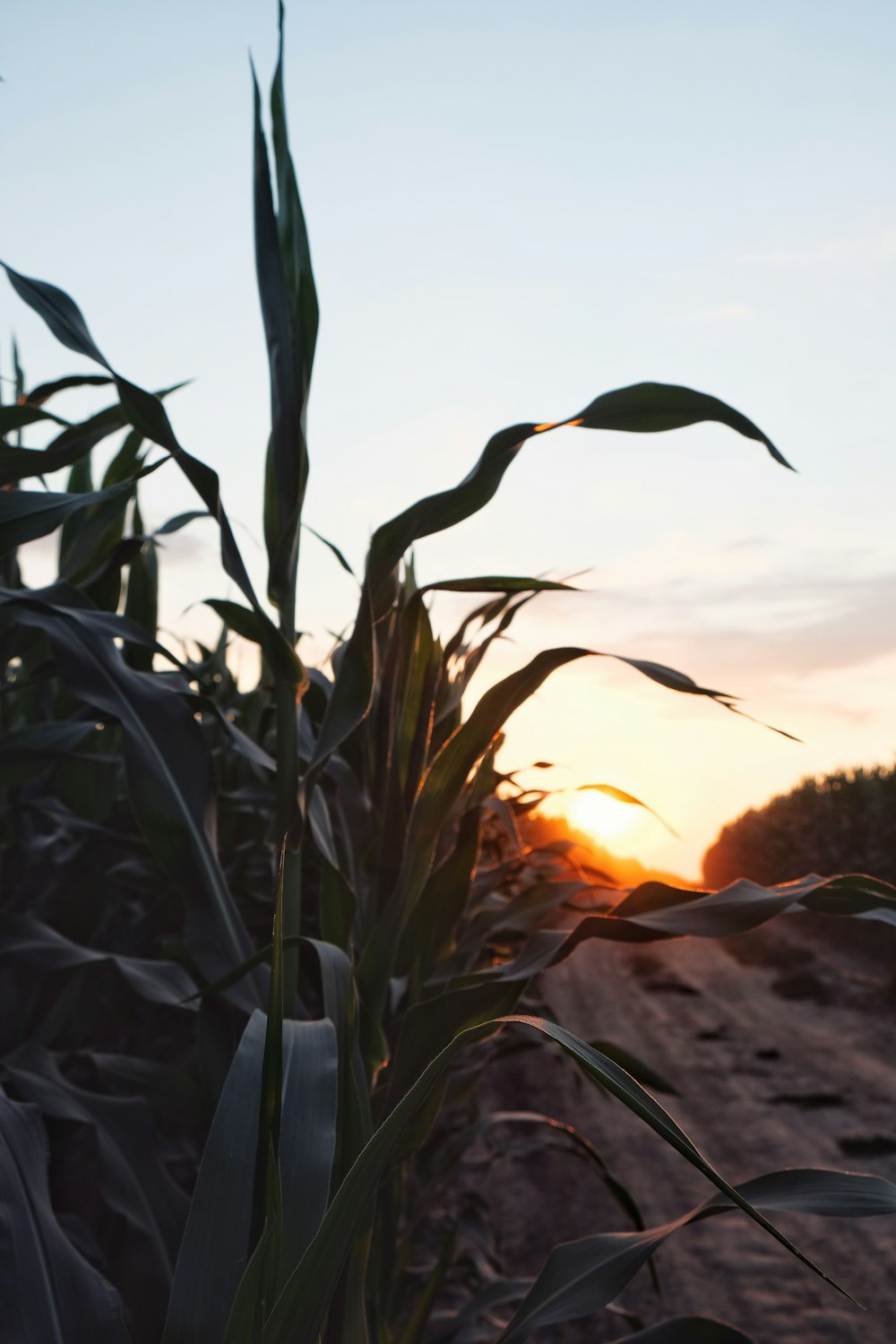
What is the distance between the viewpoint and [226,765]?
6.30 ft

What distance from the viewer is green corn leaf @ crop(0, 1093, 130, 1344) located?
0.68m

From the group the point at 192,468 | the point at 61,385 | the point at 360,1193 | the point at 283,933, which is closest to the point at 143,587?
the point at 61,385

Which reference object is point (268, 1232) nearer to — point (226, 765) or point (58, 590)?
point (58, 590)

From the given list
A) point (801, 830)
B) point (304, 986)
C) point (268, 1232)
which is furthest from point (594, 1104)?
point (801, 830)

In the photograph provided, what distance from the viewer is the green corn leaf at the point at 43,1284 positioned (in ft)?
2.23

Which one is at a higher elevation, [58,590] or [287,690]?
[58,590]

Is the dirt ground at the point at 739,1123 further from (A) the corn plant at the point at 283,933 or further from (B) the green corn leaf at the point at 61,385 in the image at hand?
(B) the green corn leaf at the point at 61,385

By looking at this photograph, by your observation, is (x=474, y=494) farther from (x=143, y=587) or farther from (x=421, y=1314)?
(x=421, y=1314)

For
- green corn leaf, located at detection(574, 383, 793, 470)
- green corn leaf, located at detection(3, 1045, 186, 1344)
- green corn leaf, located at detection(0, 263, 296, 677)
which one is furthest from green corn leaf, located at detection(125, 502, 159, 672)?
green corn leaf, located at detection(574, 383, 793, 470)

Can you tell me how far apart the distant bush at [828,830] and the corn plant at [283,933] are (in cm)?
612

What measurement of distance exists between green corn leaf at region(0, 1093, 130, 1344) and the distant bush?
6579mm

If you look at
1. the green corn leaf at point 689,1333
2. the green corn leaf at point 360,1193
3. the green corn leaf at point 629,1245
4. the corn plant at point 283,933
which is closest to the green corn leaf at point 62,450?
the corn plant at point 283,933

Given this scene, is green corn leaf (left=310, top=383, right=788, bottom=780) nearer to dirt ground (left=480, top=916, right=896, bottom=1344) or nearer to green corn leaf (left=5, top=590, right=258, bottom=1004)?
green corn leaf (left=5, top=590, right=258, bottom=1004)

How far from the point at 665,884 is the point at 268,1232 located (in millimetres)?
459
